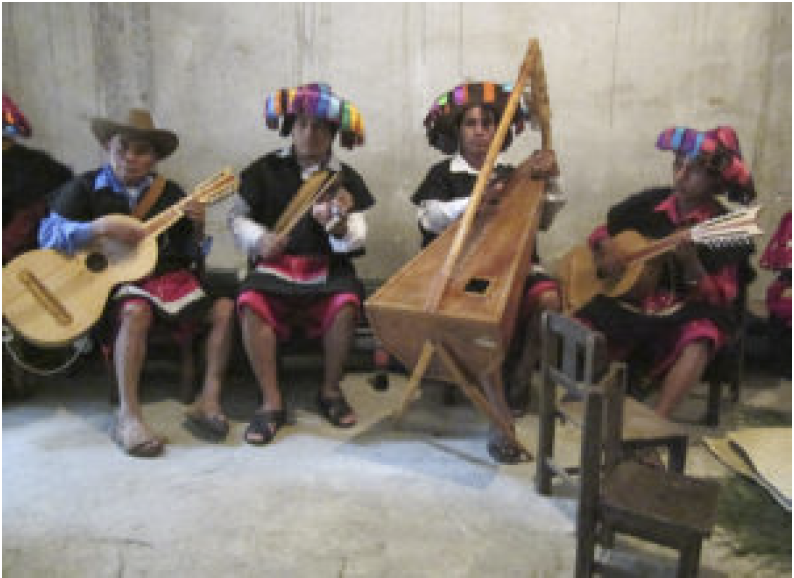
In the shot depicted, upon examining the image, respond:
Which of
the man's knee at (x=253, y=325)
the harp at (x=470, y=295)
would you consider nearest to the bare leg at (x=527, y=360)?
the harp at (x=470, y=295)

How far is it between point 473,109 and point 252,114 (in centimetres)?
150

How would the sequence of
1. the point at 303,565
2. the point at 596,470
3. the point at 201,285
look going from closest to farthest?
the point at 596,470 < the point at 303,565 < the point at 201,285

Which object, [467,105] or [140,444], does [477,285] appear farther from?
[140,444]

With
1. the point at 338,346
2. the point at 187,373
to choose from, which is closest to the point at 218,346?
the point at 187,373

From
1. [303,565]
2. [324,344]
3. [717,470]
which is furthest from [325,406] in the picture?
[717,470]

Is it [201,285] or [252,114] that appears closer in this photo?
[201,285]

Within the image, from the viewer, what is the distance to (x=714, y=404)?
10.2 feet

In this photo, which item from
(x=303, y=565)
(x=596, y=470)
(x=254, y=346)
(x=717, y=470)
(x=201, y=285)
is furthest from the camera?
(x=201, y=285)

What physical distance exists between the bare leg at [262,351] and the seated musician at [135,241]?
0.18 meters

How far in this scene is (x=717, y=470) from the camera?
270 cm

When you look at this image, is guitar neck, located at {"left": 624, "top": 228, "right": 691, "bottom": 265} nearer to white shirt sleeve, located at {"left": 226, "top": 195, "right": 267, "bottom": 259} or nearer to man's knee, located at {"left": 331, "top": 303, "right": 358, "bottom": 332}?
man's knee, located at {"left": 331, "top": 303, "right": 358, "bottom": 332}

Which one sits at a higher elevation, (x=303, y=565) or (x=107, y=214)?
(x=107, y=214)

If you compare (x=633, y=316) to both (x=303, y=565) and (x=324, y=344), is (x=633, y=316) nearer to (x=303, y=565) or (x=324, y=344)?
(x=324, y=344)

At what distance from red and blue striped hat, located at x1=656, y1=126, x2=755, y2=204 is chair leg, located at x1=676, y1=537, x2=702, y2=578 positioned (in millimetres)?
1812
